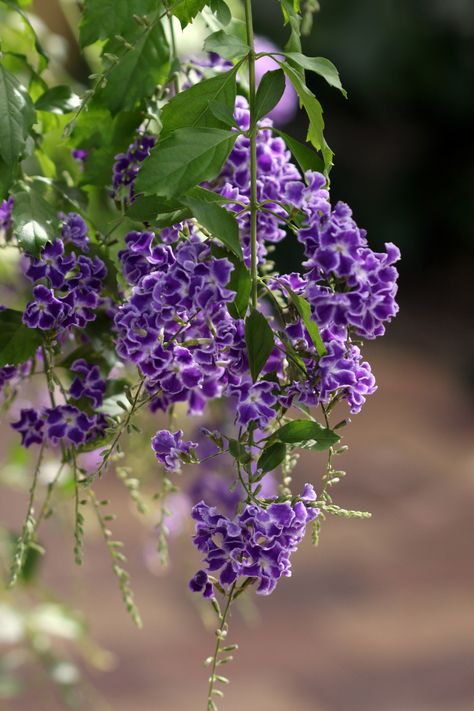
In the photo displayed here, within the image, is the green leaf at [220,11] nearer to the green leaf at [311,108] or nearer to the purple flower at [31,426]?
the green leaf at [311,108]

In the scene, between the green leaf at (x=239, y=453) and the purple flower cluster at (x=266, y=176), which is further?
the purple flower cluster at (x=266, y=176)

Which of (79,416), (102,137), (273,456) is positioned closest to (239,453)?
(273,456)

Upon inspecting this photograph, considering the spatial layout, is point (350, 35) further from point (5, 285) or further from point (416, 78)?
point (5, 285)

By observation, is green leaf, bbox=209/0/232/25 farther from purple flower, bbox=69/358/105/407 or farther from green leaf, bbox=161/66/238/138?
purple flower, bbox=69/358/105/407

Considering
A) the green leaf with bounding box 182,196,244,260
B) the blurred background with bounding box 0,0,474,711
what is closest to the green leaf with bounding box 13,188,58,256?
the green leaf with bounding box 182,196,244,260

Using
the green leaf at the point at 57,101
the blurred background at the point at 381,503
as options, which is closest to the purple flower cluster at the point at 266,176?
the green leaf at the point at 57,101

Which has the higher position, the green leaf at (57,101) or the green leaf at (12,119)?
the green leaf at (57,101)

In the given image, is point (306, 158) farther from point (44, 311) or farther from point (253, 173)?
point (44, 311)
